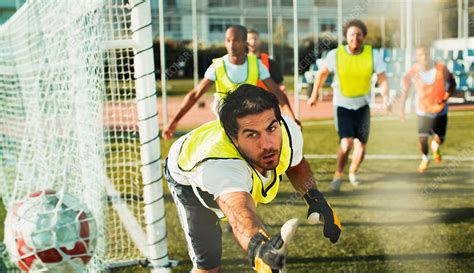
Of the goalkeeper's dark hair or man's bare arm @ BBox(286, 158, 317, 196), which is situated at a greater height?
the goalkeeper's dark hair

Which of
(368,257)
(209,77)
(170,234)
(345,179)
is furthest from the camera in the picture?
(345,179)

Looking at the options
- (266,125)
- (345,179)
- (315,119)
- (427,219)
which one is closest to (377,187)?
(345,179)

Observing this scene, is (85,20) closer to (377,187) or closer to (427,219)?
(427,219)

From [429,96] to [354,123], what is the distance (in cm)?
179

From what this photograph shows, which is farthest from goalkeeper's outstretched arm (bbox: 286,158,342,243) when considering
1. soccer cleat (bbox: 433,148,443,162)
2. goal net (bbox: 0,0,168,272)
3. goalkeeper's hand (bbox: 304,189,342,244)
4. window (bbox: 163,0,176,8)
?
window (bbox: 163,0,176,8)

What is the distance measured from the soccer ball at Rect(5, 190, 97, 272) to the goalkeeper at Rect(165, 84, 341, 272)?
0.57 meters

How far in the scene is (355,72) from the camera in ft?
25.6

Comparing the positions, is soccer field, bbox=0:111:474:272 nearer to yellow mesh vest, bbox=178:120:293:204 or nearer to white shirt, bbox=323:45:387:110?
white shirt, bbox=323:45:387:110

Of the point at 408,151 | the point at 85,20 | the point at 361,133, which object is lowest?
the point at 408,151

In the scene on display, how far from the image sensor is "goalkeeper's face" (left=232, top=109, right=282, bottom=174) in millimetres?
3041

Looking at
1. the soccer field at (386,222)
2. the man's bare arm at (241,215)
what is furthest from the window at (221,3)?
the man's bare arm at (241,215)

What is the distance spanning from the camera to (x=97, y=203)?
4.42m

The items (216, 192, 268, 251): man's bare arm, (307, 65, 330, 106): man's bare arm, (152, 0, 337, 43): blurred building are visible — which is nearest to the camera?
(216, 192, 268, 251): man's bare arm

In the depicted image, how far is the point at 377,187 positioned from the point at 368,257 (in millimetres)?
2904
